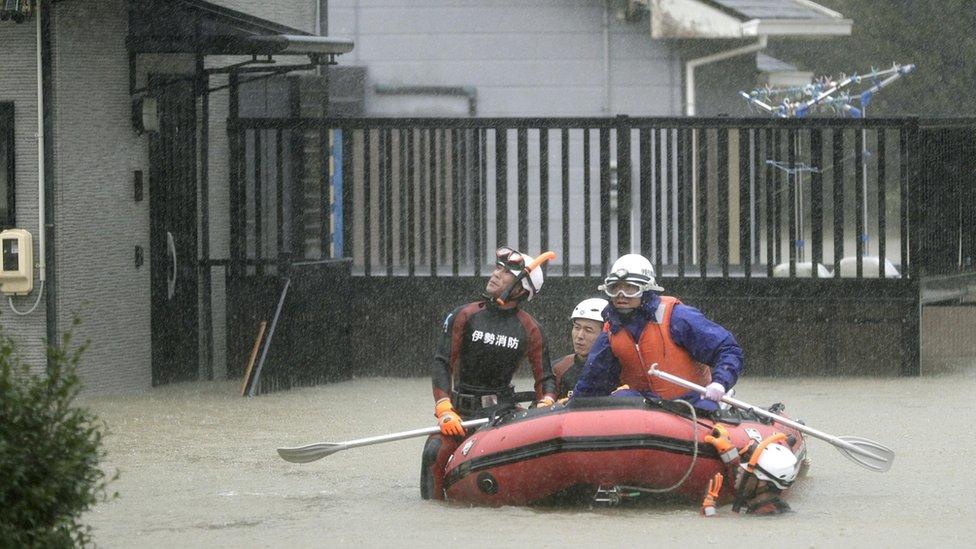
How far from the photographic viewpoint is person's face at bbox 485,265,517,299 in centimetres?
1045

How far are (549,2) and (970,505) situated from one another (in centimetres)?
1324

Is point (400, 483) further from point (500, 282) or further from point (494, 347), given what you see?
point (500, 282)

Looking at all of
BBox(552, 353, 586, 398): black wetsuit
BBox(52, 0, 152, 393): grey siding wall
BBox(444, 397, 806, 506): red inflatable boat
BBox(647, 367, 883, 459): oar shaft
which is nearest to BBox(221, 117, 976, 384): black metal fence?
BBox(52, 0, 152, 393): grey siding wall

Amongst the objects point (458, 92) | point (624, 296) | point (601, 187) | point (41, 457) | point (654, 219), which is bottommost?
point (41, 457)

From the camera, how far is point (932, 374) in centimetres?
1705

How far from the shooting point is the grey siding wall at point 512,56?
2166 cm

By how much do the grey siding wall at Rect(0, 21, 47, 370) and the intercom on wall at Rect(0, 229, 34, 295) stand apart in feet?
0.71

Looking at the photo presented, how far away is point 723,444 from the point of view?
30.8 ft

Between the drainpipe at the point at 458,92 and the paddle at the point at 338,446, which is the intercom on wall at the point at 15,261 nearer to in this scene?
the paddle at the point at 338,446

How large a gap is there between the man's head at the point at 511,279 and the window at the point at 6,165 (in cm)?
554

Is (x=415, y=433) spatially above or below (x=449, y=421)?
below

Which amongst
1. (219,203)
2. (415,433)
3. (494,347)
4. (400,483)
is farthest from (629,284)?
(219,203)

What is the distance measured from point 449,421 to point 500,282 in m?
1.05

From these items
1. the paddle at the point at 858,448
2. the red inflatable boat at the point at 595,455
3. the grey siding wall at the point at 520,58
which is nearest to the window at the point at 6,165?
the red inflatable boat at the point at 595,455
